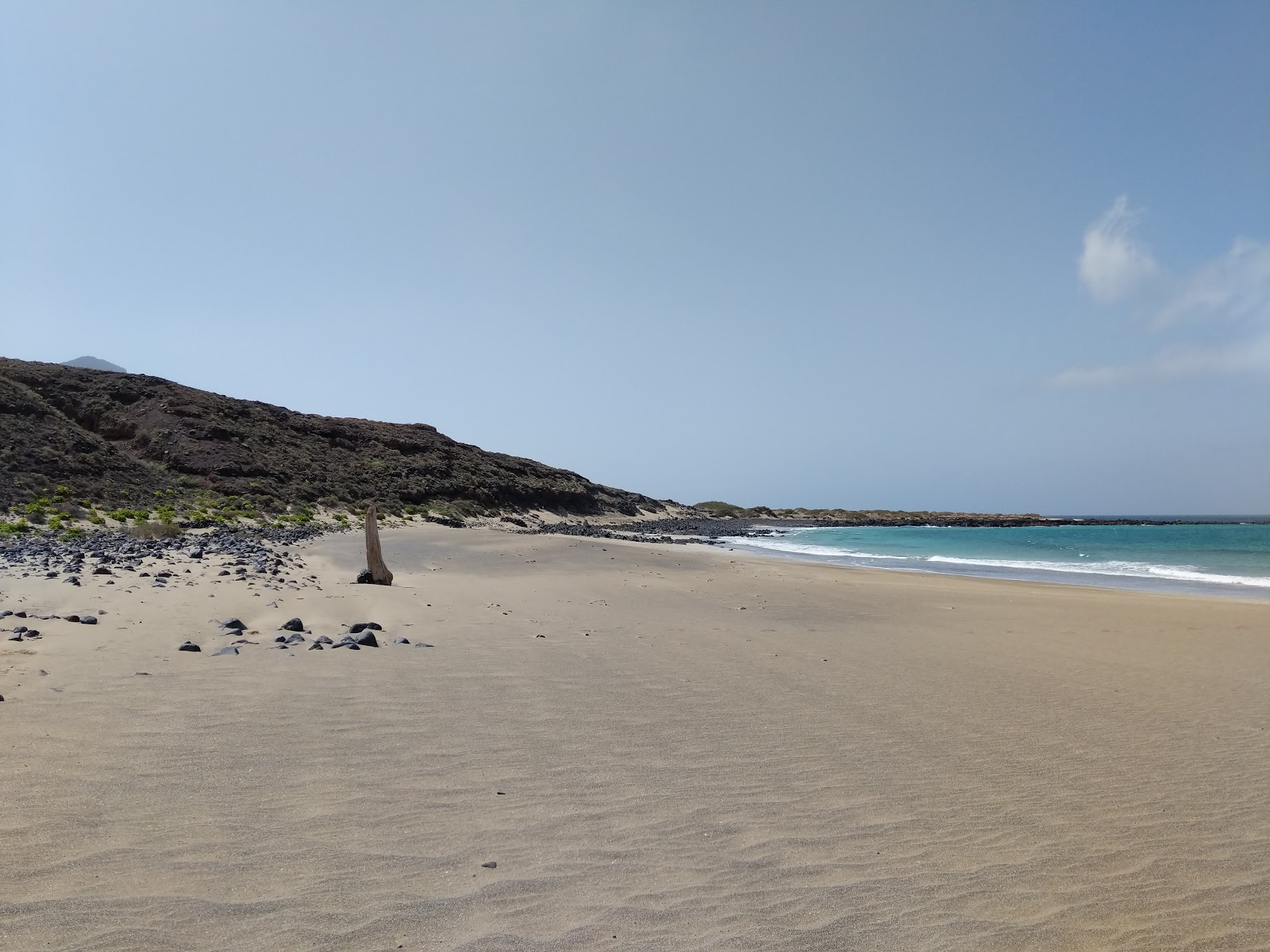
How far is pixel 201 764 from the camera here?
4.73 metres

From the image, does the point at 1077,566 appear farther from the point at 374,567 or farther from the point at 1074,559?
the point at 374,567

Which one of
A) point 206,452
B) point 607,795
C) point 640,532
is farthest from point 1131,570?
point 206,452

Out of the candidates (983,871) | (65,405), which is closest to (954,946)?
(983,871)

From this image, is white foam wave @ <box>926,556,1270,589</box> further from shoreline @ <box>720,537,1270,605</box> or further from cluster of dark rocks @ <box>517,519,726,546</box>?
cluster of dark rocks @ <box>517,519,726,546</box>

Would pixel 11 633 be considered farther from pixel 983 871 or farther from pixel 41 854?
pixel 983 871

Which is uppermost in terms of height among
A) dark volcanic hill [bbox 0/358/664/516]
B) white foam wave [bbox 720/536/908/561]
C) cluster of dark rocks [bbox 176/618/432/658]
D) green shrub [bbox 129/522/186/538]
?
dark volcanic hill [bbox 0/358/664/516]

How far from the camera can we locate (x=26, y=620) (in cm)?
834

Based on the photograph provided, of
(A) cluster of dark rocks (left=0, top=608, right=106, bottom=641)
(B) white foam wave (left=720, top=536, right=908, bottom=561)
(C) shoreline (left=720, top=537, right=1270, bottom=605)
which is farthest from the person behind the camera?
(B) white foam wave (left=720, top=536, right=908, bottom=561)

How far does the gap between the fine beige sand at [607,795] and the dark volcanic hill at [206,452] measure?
27.1 m

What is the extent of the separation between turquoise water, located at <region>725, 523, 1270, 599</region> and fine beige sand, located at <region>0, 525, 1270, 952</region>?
735 inches

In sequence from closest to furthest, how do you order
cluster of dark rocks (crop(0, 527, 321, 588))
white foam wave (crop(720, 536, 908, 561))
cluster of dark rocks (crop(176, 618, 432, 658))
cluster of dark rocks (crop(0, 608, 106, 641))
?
cluster of dark rocks (crop(0, 608, 106, 641)) < cluster of dark rocks (crop(176, 618, 432, 658)) < cluster of dark rocks (crop(0, 527, 321, 588)) < white foam wave (crop(720, 536, 908, 561))

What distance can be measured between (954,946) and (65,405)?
5227 cm

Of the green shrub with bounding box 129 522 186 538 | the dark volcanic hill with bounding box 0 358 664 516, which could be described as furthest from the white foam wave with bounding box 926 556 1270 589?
the dark volcanic hill with bounding box 0 358 664 516

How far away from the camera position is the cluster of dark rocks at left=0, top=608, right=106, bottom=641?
7496mm
